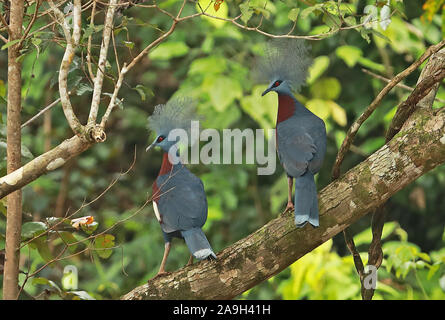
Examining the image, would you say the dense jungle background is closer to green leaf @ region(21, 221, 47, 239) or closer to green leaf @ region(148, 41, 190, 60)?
green leaf @ region(148, 41, 190, 60)

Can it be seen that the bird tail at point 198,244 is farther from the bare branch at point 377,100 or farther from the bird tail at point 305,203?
the bare branch at point 377,100

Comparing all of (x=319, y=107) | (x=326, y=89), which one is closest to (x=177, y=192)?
(x=319, y=107)

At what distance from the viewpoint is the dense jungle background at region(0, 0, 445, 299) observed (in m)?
3.34

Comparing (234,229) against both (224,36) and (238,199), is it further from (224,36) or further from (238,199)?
(224,36)

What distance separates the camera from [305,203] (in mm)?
1730

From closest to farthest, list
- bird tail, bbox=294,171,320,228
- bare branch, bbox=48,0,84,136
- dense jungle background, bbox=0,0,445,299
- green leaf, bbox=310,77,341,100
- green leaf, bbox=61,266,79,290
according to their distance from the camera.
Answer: bare branch, bbox=48,0,84,136, bird tail, bbox=294,171,320,228, green leaf, bbox=61,266,79,290, dense jungle background, bbox=0,0,445,299, green leaf, bbox=310,77,341,100

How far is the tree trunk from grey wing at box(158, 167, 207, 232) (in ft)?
1.30

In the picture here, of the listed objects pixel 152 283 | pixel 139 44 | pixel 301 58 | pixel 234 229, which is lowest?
pixel 234 229

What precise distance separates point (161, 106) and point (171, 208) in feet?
0.97

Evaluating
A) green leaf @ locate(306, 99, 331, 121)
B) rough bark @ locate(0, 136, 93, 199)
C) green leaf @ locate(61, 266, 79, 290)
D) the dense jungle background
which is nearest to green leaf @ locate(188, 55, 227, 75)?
the dense jungle background

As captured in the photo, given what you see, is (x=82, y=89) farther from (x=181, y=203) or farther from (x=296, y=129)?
(x=296, y=129)

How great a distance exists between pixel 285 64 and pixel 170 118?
1.19 ft
